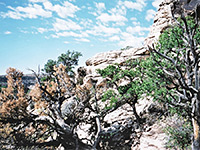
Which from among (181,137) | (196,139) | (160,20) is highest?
(160,20)

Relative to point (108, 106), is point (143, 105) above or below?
below

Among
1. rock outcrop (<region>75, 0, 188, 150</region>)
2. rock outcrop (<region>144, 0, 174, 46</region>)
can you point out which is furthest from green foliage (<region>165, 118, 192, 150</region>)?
rock outcrop (<region>144, 0, 174, 46</region>)

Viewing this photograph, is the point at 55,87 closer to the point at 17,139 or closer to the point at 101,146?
the point at 17,139

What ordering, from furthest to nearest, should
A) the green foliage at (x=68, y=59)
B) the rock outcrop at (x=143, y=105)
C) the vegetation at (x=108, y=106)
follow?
1. the green foliage at (x=68, y=59)
2. the rock outcrop at (x=143, y=105)
3. the vegetation at (x=108, y=106)

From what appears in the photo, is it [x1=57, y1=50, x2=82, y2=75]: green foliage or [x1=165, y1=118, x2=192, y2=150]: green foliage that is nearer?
[x1=165, y1=118, x2=192, y2=150]: green foliage

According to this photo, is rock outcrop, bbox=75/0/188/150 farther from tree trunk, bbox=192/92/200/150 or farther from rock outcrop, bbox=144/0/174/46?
tree trunk, bbox=192/92/200/150

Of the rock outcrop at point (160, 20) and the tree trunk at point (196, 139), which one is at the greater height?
the rock outcrop at point (160, 20)

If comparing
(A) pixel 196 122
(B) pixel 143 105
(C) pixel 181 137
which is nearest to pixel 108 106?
(B) pixel 143 105

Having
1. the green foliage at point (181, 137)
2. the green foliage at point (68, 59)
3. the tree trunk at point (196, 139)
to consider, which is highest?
the green foliage at point (68, 59)

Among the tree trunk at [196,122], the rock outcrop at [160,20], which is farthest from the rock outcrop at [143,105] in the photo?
the tree trunk at [196,122]

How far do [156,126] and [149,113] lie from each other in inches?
73.1

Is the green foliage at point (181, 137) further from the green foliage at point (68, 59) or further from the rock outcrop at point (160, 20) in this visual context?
the green foliage at point (68, 59)

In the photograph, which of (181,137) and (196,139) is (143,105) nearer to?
(181,137)

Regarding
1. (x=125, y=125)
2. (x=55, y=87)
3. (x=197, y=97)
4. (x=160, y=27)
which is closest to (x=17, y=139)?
(x=55, y=87)
